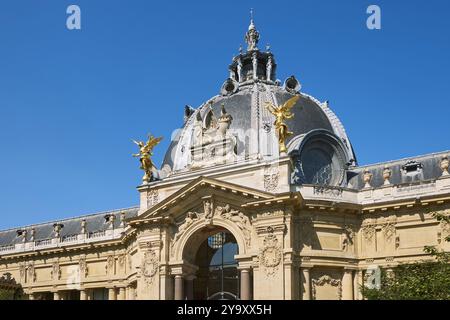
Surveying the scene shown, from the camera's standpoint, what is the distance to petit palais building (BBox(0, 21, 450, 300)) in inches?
1719

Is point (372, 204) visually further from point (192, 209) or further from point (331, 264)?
point (192, 209)

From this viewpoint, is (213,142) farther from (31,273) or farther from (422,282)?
(31,273)

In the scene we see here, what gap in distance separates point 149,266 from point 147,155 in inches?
333

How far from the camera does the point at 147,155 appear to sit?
5175 cm

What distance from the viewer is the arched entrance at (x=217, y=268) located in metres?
46.8

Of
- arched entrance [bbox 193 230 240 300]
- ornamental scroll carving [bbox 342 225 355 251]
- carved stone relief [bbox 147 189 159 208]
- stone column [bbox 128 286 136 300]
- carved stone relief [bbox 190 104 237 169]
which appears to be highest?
carved stone relief [bbox 190 104 237 169]

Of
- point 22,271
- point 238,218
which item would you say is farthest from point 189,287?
point 22,271

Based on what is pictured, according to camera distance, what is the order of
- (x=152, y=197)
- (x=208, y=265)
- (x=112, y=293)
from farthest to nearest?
(x=112, y=293) → (x=152, y=197) → (x=208, y=265)

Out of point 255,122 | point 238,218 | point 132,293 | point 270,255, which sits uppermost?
point 255,122

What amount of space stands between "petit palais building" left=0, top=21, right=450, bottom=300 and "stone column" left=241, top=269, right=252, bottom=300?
7 cm

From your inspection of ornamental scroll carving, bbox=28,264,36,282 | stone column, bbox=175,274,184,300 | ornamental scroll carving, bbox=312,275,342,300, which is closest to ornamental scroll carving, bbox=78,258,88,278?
ornamental scroll carving, bbox=28,264,36,282

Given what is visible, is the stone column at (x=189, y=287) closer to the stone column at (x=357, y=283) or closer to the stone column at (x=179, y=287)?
the stone column at (x=179, y=287)

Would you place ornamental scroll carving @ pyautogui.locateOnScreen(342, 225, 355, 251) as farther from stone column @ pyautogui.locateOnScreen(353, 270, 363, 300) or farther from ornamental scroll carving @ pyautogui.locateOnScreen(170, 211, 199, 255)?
ornamental scroll carving @ pyautogui.locateOnScreen(170, 211, 199, 255)
